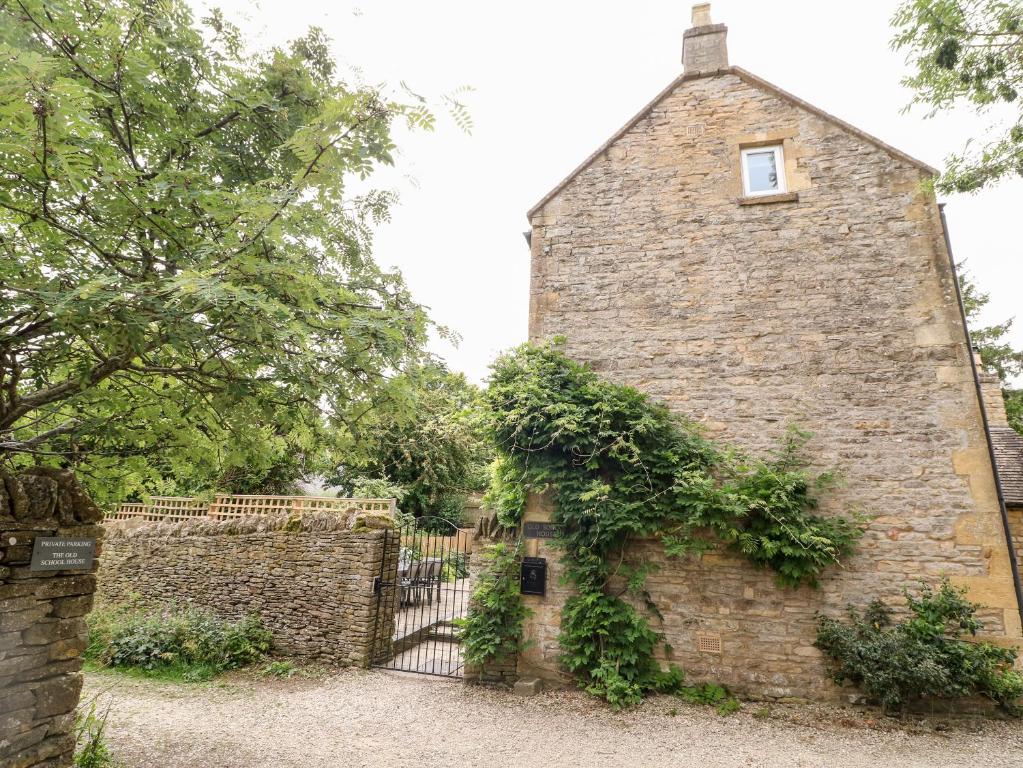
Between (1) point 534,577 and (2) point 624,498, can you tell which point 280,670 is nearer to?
(1) point 534,577

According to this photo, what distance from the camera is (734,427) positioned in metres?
7.13

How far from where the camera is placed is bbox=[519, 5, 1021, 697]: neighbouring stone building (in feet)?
20.9

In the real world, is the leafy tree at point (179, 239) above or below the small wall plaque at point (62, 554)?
above

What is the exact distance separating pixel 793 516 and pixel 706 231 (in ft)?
13.4

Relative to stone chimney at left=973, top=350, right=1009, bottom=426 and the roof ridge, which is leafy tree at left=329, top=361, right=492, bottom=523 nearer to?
the roof ridge

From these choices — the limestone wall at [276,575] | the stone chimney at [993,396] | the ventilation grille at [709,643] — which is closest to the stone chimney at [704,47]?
the ventilation grille at [709,643]

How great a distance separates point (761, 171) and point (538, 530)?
6185mm

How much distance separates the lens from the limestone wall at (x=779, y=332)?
6.36m

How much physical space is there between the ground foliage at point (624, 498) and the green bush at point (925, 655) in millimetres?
797

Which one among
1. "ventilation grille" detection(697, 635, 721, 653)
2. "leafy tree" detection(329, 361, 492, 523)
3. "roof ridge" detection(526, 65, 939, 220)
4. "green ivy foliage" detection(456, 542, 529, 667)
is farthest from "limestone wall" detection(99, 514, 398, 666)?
"leafy tree" detection(329, 361, 492, 523)

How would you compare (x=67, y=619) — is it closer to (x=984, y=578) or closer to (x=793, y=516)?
(x=793, y=516)

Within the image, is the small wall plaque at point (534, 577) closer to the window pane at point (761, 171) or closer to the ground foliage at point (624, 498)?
the ground foliage at point (624, 498)

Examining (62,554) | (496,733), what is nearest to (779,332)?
(496,733)

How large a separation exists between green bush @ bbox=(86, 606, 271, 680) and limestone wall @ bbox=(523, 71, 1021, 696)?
14.3ft
